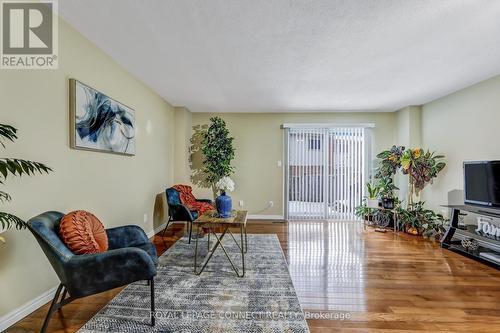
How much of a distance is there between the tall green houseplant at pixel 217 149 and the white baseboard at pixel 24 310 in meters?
3.47

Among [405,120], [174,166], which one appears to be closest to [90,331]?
[174,166]

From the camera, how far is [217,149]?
5.34m

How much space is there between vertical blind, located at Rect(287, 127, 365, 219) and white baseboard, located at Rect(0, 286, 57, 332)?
14.9 feet

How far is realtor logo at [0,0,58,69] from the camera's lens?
193 centimetres

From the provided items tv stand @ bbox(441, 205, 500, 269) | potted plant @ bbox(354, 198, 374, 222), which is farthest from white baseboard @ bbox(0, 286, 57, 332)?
potted plant @ bbox(354, 198, 374, 222)

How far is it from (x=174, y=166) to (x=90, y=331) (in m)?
3.93

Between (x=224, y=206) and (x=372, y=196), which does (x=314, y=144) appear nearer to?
(x=372, y=196)

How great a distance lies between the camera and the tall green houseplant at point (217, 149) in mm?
5348

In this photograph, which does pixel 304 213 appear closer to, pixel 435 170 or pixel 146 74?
pixel 435 170

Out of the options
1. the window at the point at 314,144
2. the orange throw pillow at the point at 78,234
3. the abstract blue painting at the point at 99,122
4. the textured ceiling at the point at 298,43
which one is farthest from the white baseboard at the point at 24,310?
the window at the point at 314,144

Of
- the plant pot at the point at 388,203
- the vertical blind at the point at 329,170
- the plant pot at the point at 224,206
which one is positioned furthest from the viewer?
the vertical blind at the point at 329,170

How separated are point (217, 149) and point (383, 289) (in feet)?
12.6

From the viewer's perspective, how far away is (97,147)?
2.82m

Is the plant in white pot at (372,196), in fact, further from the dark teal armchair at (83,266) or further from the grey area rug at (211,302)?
the dark teal armchair at (83,266)
